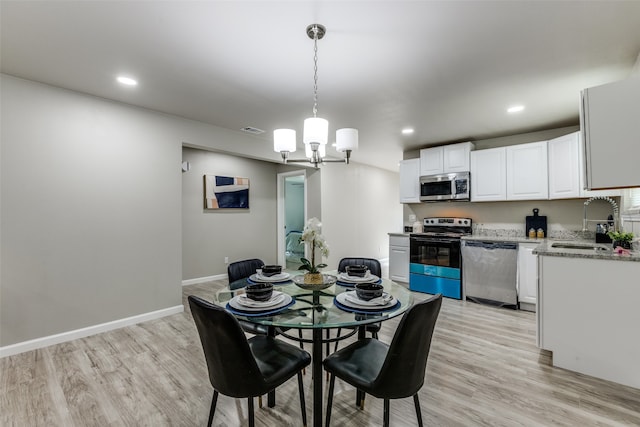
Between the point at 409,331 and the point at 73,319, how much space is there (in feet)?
10.9

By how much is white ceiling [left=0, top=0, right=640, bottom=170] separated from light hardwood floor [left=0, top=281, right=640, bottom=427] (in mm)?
2479

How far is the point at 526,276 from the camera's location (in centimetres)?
371

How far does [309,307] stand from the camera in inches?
64.3

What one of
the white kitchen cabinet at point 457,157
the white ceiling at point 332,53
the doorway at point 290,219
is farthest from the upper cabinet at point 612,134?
the doorway at point 290,219

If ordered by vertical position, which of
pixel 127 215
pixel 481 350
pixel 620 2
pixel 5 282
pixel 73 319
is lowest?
pixel 481 350

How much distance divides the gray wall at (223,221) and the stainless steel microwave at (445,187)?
3056 mm

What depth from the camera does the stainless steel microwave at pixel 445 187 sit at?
14.6ft

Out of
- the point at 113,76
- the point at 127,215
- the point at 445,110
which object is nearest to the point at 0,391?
the point at 127,215

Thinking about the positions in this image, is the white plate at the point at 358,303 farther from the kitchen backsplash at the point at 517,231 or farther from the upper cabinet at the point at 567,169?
the kitchen backsplash at the point at 517,231

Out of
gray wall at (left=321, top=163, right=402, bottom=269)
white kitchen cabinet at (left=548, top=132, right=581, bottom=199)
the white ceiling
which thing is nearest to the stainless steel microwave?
white kitchen cabinet at (left=548, top=132, right=581, bottom=199)

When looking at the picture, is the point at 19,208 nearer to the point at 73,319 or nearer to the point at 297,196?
the point at 73,319

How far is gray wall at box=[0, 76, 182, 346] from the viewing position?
2.60 m

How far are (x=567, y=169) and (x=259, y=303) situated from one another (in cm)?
406

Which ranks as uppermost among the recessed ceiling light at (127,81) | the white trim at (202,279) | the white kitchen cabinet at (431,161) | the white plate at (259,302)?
the recessed ceiling light at (127,81)
